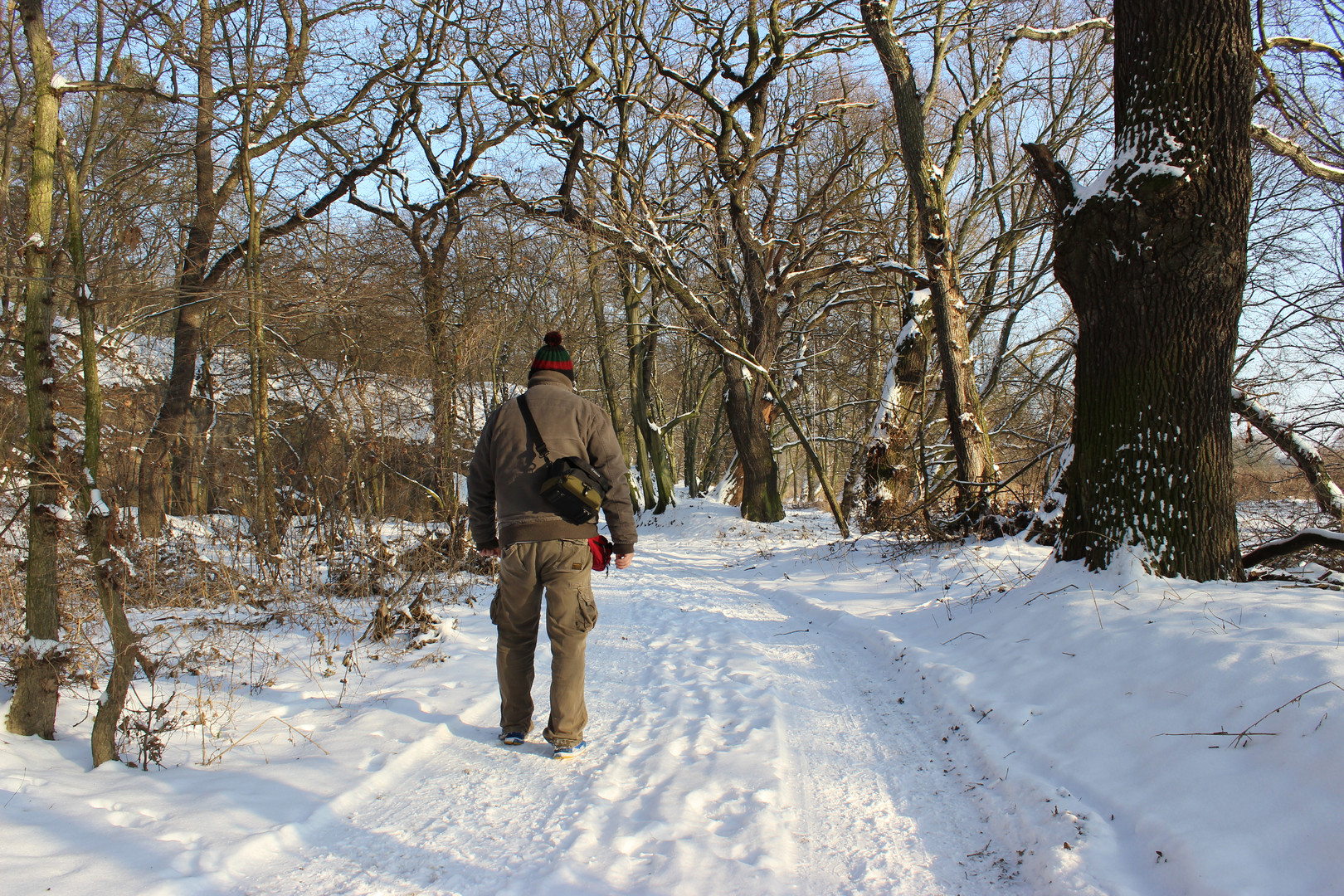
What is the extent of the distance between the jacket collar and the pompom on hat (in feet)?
0.08

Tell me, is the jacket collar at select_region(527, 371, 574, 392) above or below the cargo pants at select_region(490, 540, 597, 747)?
above

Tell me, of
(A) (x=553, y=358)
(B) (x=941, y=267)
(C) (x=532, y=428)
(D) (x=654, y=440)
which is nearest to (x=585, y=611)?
(C) (x=532, y=428)

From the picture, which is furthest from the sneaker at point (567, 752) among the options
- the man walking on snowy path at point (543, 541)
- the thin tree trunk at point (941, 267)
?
the thin tree trunk at point (941, 267)

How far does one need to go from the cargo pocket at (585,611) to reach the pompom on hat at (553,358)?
48.7 inches

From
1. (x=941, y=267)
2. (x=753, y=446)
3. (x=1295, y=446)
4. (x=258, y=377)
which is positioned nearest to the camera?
(x=1295, y=446)

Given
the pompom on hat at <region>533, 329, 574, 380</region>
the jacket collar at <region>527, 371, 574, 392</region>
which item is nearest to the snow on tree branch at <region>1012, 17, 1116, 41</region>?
the pompom on hat at <region>533, 329, 574, 380</region>

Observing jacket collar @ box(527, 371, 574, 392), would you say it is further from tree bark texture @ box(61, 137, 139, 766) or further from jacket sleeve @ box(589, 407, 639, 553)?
tree bark texture @ box(61, 137, 139, 766)

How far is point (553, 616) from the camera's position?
3652mm

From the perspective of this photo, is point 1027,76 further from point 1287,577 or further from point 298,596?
point 298,596

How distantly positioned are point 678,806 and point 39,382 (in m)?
3.59

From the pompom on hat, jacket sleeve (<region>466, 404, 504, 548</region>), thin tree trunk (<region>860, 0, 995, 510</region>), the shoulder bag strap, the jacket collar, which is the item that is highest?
thin tree trunk (<region>860, 0, 995, 510</region>)

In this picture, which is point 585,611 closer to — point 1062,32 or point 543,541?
point 543,541

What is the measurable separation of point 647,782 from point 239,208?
45.5ft

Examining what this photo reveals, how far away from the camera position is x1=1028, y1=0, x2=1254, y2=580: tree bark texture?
14.6ft
